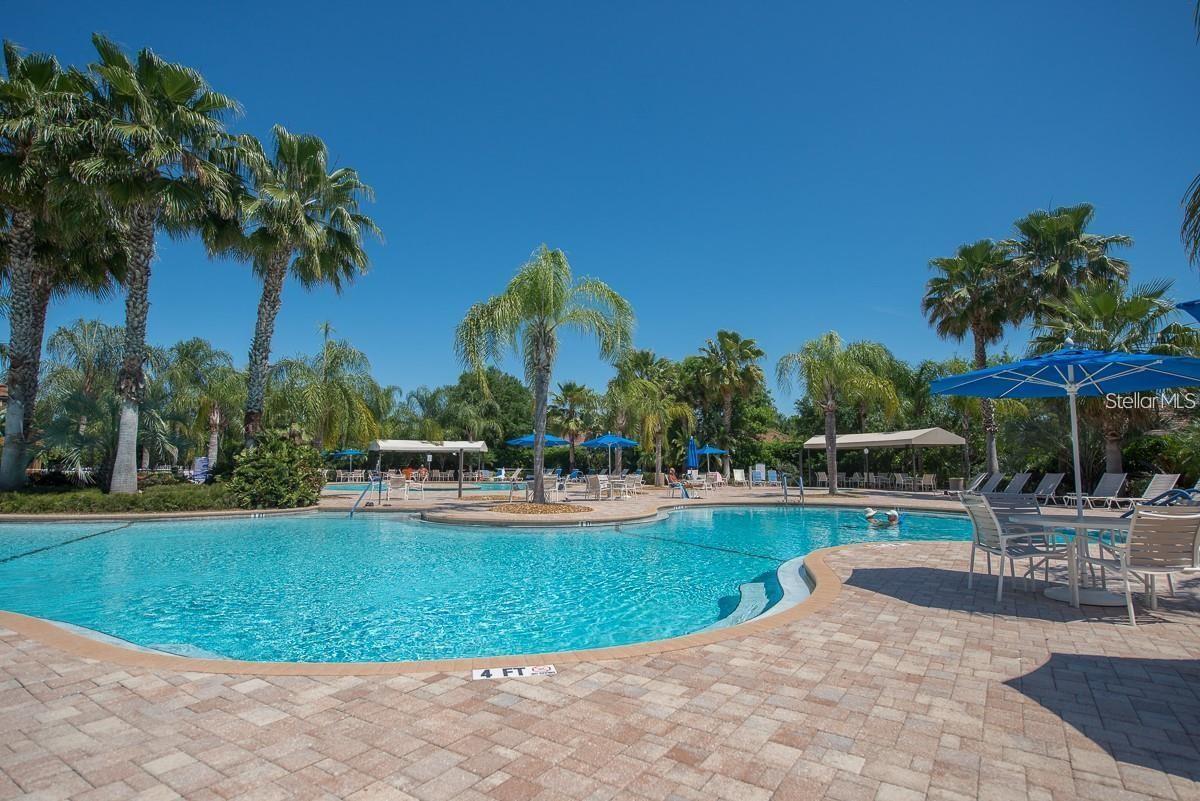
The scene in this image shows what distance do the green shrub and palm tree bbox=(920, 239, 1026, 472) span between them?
2148 cm

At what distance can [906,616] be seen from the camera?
4852mm

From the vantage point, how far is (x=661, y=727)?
→ 9.11 feet

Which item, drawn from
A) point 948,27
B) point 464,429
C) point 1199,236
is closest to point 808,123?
point 948,27

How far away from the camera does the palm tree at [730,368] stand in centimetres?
3183

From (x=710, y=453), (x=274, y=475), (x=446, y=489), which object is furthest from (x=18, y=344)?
(x=710, y=453)

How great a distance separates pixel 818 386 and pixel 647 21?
13695 mm

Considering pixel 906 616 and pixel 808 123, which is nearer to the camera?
pixel 906 616

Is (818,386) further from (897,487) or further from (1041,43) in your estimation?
(1041,43)

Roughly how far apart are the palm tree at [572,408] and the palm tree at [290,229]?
669 inches

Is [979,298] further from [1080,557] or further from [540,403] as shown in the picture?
[1080,557]

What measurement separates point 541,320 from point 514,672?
11.9 meters

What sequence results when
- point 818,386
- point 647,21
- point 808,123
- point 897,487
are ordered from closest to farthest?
point 647,21, point 808,123, point 818,386, point 897,487

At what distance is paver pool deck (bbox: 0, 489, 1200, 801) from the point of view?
2.27 m

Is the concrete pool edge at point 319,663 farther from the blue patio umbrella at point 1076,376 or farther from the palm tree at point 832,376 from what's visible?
the palm tree at point 832,376
